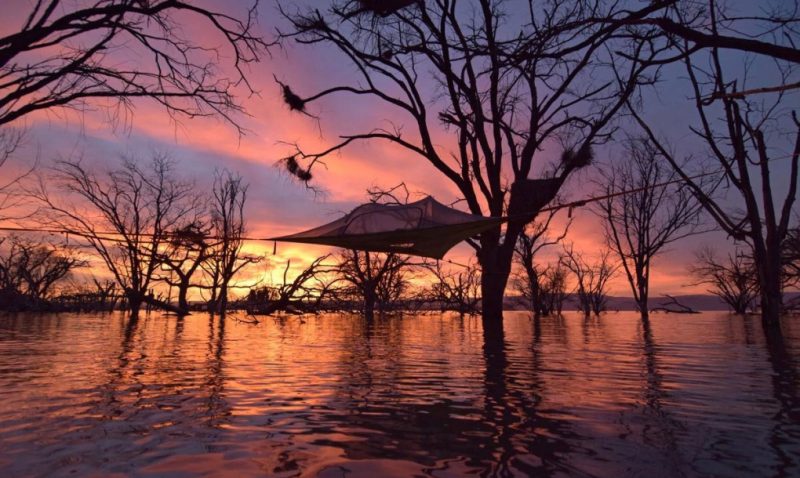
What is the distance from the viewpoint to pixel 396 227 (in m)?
Result: 7.65

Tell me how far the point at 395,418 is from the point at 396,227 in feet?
16.7

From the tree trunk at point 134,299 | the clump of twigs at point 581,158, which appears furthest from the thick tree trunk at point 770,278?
the tree trunk at point 134,299

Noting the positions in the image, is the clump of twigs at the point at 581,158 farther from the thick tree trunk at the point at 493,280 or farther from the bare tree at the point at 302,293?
the bare tree at the point at 302,293

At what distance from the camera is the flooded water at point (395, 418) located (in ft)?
6.32

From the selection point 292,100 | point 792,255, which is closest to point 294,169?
point 292,100

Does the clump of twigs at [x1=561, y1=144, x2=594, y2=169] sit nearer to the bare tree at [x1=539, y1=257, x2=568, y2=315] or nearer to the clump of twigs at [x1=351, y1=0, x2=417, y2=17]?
the clump of twigs at [x1=351, y1=0, x2=417, y2=17]

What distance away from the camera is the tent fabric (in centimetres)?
749

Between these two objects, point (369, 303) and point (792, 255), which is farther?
point (369, 303)

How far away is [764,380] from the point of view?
402 cm

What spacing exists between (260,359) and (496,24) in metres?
10.8

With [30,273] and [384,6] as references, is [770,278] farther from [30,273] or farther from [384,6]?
[30,273]

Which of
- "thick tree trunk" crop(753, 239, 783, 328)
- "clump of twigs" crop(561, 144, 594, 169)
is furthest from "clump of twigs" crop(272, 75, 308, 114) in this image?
"thick tree trunk" crop(753, 239, 783, 328)

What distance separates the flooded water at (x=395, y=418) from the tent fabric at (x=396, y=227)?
110 inches

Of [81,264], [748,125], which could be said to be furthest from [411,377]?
[81,264]
